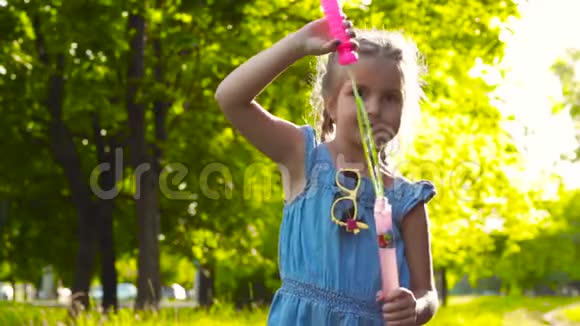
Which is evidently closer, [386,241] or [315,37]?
[386,241]

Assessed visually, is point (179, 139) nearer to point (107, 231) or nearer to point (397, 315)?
point (107, 231)

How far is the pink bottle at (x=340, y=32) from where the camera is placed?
2.52 m

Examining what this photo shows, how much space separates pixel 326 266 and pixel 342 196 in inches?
9.2

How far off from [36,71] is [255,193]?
4246 millimetres

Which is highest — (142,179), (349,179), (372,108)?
(142,179)

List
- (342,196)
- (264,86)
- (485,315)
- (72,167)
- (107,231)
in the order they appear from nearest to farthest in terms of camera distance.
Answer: (264,86)
(342,196)
(72,167)
(107,231)
(485,315)

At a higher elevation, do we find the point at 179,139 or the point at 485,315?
the point at 179,139

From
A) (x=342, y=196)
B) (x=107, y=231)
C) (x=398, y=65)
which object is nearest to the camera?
(x=398, y=65)

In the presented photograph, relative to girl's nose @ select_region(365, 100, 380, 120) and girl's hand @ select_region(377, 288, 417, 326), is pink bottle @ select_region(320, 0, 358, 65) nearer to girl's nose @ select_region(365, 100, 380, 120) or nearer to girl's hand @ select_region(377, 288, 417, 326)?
girl's nose @ select_region(365, 100, 380, 120)

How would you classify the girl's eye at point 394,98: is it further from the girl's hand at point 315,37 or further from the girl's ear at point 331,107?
the girl's hand at point 315,37

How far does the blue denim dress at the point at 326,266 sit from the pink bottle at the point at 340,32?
22.2 inches

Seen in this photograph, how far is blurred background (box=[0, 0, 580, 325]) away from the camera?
40.7ft

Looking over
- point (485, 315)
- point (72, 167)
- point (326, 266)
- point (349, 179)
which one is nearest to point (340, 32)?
point (349, 179)

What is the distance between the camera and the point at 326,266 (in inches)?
115
